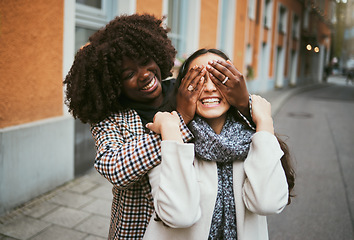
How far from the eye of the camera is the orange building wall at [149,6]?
209 inches

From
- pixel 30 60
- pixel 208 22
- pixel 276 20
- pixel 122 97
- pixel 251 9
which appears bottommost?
pixel 122 97

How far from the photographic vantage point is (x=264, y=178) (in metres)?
1.20

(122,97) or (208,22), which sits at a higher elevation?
(208,22)

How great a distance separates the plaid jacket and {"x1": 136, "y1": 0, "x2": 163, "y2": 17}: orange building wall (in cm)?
423

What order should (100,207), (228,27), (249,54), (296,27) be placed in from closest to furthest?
(100,207)
(228,27)
(249,54)
(296,27)

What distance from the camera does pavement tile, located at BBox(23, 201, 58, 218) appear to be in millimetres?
3263

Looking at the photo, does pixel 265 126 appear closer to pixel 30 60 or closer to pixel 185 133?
pixel 185 133

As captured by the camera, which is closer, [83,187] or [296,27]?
[83,187]

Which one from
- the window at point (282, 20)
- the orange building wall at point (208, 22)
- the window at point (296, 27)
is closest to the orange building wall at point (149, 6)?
the orange building wall at point (208, 22)

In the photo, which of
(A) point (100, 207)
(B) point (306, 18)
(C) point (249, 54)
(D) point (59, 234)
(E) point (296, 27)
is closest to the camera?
(D) point (59, 234)

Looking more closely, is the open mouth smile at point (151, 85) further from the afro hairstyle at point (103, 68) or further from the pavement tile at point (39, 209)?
the pavement tile at point (39, 209)

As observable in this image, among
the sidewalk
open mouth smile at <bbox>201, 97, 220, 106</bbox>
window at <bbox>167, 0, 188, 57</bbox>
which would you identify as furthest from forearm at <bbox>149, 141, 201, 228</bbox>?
window at <bbox>167, 0, 188, 57</bbox>

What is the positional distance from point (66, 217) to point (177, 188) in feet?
8.25

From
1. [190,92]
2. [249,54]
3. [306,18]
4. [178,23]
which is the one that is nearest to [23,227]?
[190,92]
